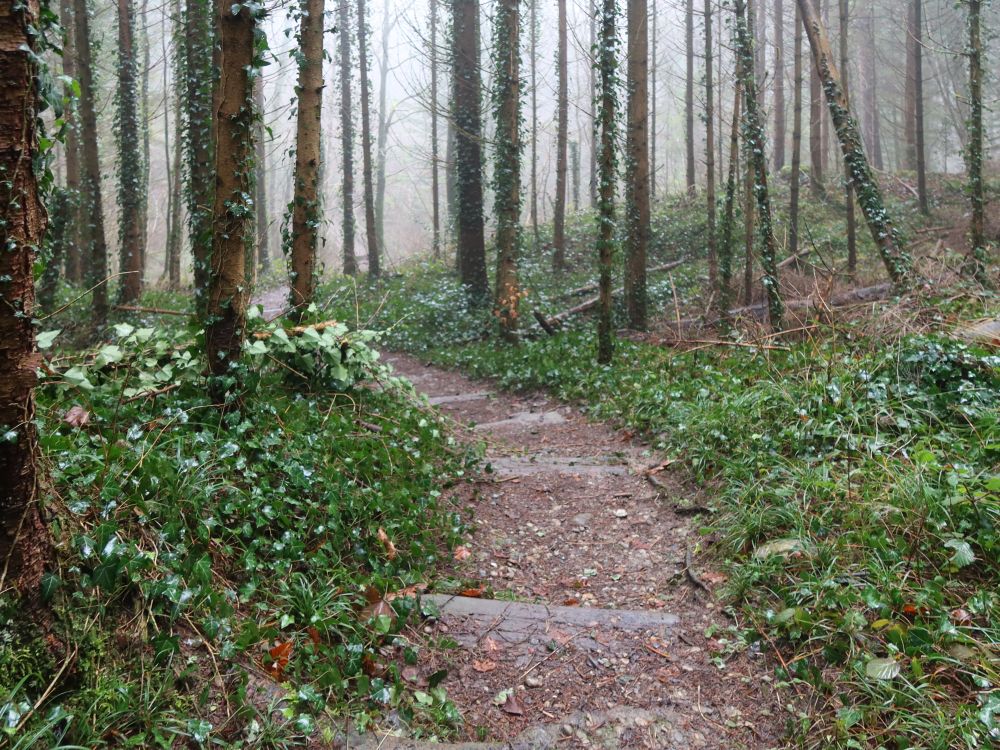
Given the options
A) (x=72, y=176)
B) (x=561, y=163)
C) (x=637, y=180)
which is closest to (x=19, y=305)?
(x=637, y=180)

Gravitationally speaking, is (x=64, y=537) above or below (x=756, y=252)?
below

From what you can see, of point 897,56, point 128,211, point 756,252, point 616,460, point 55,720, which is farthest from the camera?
point 897,56

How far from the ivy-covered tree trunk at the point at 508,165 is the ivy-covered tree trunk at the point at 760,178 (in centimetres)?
348

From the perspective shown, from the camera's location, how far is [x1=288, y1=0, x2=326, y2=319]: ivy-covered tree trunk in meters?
7.11

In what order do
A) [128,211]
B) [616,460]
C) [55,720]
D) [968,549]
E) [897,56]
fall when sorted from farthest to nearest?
[897,56] → [128,211] → [616,460] → [968,549] → [55,720]

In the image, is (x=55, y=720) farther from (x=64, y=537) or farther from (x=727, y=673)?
(x=727, y=673)

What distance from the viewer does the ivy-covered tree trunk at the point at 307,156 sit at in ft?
23.3

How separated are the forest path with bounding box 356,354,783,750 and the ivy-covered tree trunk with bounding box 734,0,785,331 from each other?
13.1ft

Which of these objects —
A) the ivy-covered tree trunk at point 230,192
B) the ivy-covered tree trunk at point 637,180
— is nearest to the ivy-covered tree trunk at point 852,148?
the ivy-covered tree trunk at point 637,180

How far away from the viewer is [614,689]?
3418 millimetres

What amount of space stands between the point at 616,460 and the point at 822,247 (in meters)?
13.7

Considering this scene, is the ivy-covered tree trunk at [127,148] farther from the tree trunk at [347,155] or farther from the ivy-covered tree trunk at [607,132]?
the ivy-covered tree trunk at [607,132]

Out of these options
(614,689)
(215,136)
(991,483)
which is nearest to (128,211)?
(215,136)

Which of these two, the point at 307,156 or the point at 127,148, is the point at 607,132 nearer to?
the point at 307,156
